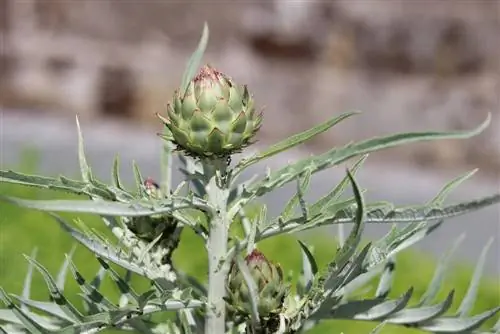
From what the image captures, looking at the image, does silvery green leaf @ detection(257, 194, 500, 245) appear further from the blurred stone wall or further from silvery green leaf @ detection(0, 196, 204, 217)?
the blurred stone wall

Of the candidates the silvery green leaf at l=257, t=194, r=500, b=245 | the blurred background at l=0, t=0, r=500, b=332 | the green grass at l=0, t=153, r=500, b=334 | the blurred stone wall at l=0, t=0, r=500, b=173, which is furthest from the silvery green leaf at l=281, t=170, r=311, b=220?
the blurred stone wall at l=0, t=0, r=500, b=173

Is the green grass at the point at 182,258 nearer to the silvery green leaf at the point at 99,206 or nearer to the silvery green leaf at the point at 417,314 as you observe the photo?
the silvery green leaf at the point at 417,314

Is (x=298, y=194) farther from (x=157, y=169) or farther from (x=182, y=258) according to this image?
(x=157, y=169)

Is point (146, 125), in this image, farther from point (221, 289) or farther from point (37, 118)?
point (221, 289)

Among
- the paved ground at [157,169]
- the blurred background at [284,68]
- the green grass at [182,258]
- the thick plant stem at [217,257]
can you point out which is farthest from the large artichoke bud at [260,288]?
the blurred background at [284,68]

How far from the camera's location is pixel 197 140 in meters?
0.45

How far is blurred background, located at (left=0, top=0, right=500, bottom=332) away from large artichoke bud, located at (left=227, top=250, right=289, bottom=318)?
7.85ft

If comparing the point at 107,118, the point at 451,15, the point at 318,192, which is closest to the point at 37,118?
the point at 107,118

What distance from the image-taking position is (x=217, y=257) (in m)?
0.47

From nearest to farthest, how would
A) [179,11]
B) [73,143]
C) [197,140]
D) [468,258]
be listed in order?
1. [197,140]
2. [468,258]
3. [73,143]
4. [179,11]

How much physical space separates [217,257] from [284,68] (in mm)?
2883

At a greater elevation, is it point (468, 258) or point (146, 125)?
point (146, 125)

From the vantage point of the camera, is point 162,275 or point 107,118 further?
point 107,118

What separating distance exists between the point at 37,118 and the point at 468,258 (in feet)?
5.22
